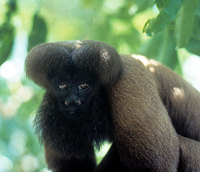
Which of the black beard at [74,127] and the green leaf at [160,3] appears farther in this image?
the black beard at [74,127]

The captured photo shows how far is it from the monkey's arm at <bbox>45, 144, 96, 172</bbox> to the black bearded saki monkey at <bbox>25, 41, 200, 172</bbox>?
9.2 inches

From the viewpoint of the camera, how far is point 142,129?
428 centimetres

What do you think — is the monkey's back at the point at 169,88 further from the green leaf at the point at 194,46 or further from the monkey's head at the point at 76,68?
the green leaf at the point at 194,46

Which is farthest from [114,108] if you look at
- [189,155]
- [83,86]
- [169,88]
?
[189,155]

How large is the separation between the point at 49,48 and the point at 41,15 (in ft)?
3.02

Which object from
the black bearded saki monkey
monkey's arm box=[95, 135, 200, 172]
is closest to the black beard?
the black bearded saki monkey

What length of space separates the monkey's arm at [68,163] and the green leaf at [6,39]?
1.41m

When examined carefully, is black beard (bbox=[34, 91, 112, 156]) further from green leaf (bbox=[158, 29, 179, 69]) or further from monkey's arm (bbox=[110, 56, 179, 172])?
green leaf (bbox=[158, 29, 179, 69])

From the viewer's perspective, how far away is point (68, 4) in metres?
5.85

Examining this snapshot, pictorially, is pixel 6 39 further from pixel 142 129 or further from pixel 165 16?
pixel 165 16

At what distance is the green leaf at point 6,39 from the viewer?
4811mm

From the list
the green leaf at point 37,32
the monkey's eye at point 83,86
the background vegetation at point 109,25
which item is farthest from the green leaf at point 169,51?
the green leaf at point 37,32

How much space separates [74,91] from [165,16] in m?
1.47

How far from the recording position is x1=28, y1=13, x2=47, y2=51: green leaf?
5.04m
